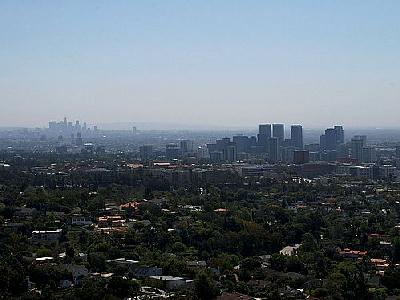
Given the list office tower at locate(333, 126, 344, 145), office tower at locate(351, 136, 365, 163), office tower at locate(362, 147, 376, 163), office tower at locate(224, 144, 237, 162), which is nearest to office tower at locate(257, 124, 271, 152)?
office tower at locate(333, 126, 344, 145)

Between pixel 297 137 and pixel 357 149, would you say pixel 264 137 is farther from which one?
pixel 357 149

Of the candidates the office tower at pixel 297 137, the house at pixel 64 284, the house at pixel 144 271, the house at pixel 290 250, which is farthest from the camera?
the office tower at pixel 297 137

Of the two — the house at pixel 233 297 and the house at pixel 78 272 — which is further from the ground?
the house at pixel 78 272

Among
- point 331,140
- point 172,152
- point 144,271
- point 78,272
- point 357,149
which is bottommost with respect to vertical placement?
point 172,152

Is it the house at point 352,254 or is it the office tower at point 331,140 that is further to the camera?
the office tower at point 331,140

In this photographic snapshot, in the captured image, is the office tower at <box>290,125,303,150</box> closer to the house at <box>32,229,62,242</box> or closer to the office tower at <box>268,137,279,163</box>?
the office tower at <box>268,137,279,163</box>

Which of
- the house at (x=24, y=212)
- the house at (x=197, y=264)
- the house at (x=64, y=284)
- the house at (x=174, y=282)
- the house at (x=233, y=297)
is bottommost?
the house at (x=197, y=264)

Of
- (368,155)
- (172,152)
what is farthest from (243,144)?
(368,155)

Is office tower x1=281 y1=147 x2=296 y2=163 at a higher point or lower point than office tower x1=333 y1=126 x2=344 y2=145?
lower

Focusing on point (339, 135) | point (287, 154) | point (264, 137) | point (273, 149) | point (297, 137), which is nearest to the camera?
point (287, 154)

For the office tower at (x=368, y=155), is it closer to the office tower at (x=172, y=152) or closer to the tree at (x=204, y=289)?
the office tower at (x=172, y=152)

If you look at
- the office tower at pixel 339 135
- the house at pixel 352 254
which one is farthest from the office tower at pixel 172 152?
the house at pixel 352 254
